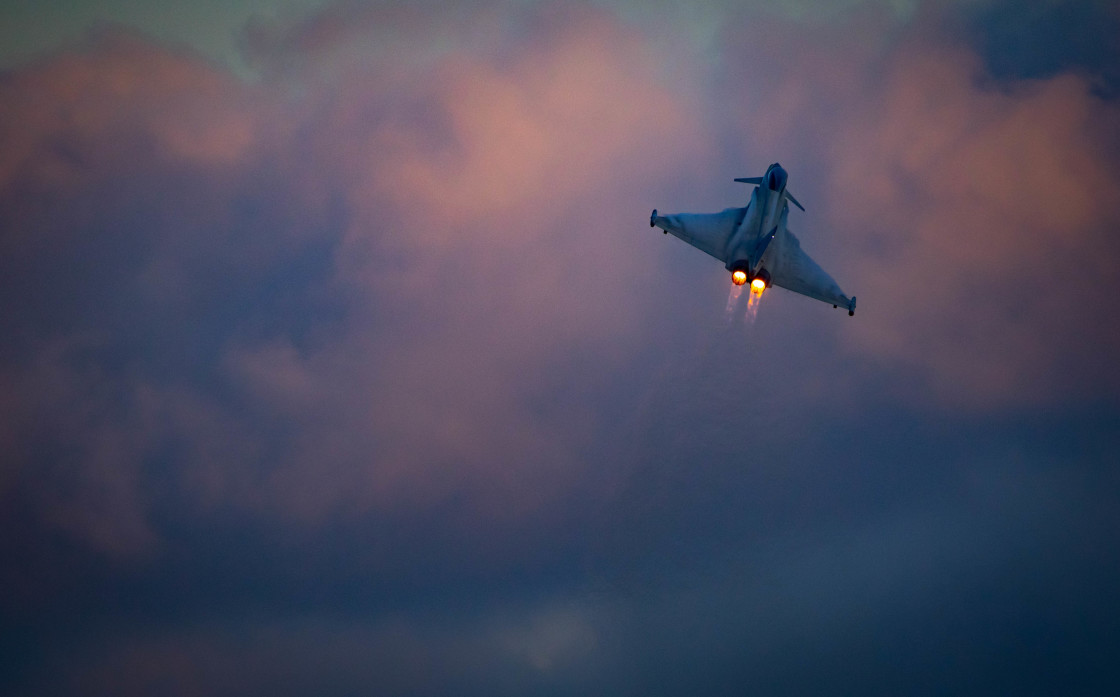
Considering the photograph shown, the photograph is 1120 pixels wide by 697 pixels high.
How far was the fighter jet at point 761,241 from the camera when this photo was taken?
6688 cm

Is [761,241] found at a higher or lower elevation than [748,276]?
higher

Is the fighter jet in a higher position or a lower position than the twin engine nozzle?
higher

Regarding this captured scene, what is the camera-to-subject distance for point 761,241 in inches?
2623

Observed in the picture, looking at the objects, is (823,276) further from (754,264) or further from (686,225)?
(686,225)

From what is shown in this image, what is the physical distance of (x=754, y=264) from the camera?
217 feet

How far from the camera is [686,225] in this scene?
69.0 meters

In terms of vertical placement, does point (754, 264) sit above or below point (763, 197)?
below

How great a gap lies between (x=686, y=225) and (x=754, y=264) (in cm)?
698

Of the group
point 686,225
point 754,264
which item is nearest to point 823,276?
point 754,264

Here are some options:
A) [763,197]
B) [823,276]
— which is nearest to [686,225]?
[763,197]

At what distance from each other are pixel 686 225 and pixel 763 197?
6.86 meters

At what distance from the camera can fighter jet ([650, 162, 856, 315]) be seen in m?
66.9

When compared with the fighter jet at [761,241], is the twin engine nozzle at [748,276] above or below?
below

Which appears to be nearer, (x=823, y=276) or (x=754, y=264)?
(x=754, y=264)
